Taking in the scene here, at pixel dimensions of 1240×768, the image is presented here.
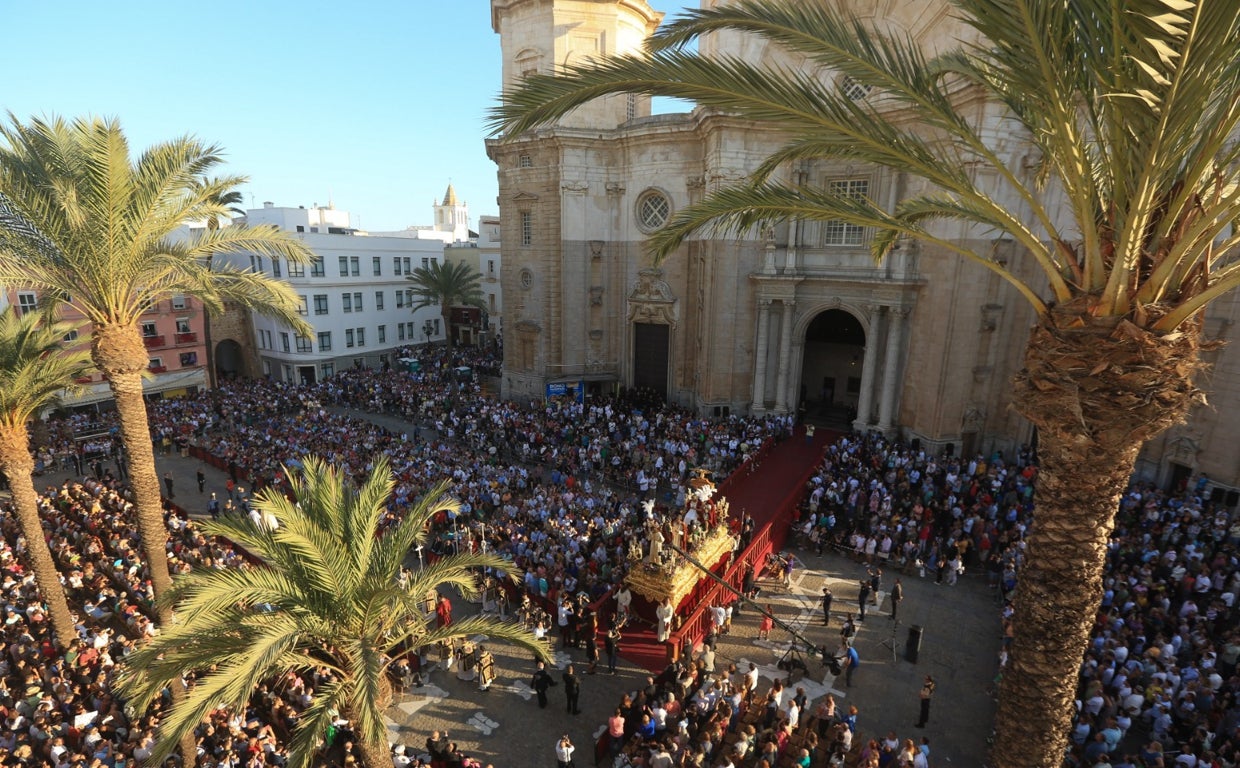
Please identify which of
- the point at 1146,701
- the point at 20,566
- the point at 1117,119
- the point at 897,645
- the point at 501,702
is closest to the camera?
the point at 1117,119

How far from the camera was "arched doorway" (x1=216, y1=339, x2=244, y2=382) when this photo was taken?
4566 cm

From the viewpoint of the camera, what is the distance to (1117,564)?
51.5 feet

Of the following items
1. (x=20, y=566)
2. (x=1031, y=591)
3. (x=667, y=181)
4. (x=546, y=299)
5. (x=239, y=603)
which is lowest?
(x=20, y=566)

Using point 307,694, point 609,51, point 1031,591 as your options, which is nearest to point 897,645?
point 1031,591

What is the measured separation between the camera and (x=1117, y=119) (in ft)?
15.7

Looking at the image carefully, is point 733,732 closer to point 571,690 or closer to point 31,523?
point 571,690

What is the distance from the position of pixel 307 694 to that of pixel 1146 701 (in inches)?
638

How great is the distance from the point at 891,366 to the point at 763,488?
8532 millimetres

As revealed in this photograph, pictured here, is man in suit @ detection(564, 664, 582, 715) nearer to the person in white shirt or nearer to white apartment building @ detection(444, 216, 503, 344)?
the person in white shirt

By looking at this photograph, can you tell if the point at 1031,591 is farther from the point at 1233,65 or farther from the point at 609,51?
the point at 609,51

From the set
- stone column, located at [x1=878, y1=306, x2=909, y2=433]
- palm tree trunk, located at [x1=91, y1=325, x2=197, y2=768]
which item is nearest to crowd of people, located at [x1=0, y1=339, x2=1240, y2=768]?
stone column, located at [x1=878, y1=306, x2=909, y2=433]

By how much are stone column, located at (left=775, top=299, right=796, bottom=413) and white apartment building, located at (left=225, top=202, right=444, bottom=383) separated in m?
29.5

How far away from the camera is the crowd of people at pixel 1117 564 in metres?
11.0

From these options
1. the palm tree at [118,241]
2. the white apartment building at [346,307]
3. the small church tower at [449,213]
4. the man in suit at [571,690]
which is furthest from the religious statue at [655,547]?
the small church tower at [449,213]
